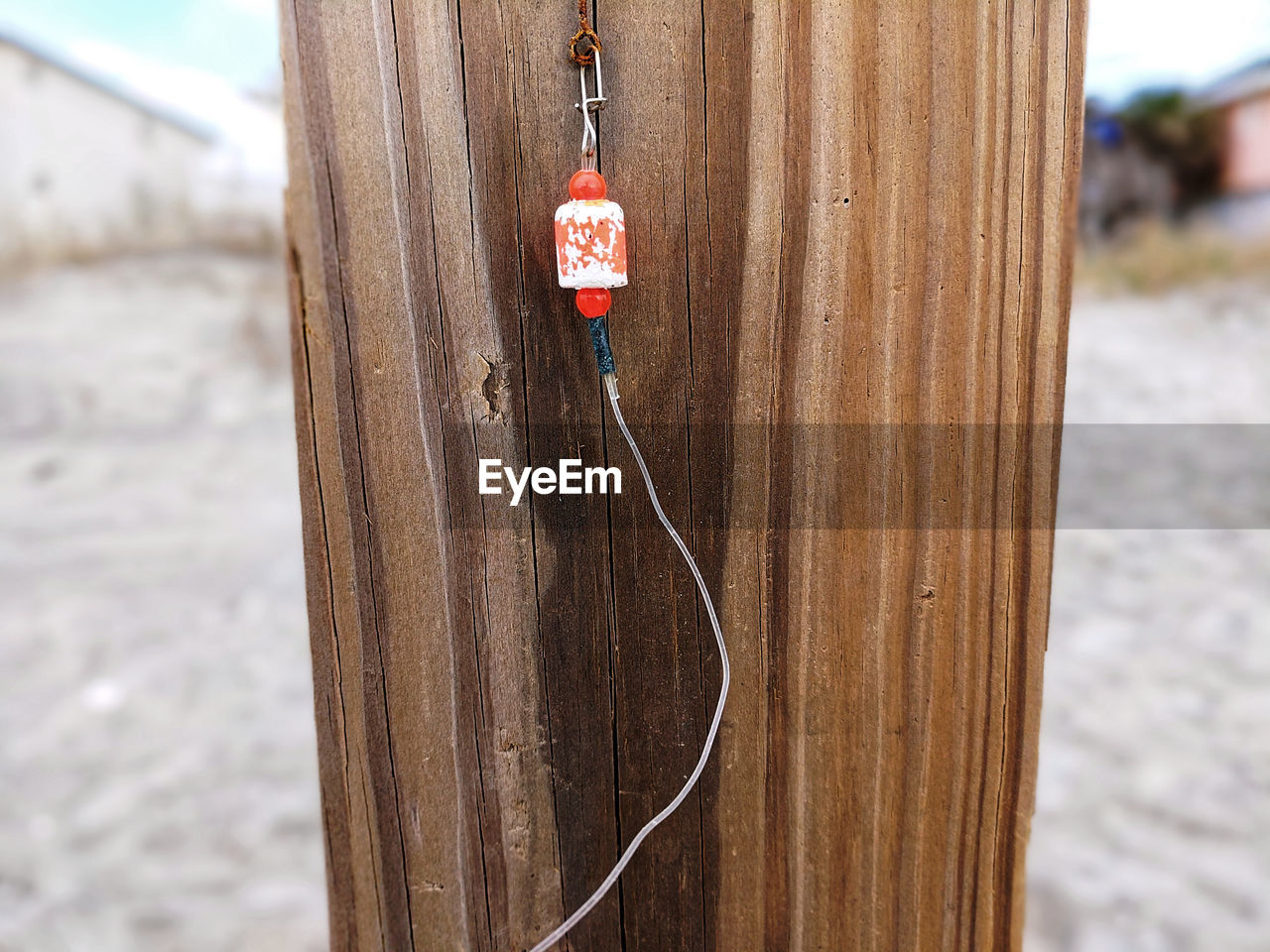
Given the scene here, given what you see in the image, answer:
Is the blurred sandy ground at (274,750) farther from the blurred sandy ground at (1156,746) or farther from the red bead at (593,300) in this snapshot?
the red bead at (593,300)

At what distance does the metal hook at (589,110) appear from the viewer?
0.72m

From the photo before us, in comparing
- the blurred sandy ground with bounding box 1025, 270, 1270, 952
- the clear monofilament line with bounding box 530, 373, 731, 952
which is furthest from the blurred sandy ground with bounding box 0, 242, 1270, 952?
the clear monofilament line with bounding box 530, 373, 731, 952

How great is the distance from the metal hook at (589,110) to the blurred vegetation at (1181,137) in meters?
5.21

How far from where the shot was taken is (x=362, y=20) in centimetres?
71

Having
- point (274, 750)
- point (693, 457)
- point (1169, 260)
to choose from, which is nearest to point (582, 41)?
point (693, 457)

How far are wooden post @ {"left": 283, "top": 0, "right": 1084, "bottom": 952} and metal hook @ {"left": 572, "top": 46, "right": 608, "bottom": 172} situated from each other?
0.01 m

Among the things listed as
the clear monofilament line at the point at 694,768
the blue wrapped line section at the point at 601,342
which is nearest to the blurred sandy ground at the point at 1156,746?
the clear monofilament line at the point at 694,768

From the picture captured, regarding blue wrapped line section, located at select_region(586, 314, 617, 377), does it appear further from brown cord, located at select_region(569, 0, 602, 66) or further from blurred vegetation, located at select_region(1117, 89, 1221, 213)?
blurred vegetation, located at select_region(1117, 89, 1221, 213)

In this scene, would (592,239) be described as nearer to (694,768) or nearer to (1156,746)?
(694,768)

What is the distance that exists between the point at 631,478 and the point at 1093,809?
172 cm

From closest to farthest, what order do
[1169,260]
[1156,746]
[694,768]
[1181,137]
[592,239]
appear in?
1. [592,239]
2. [694,768]
3. [1156,746]
4. [1169,260]
5. [1181,137]

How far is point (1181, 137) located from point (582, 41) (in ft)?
18.0

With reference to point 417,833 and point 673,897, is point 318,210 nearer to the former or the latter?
point 417,833

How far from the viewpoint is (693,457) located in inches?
31.3
